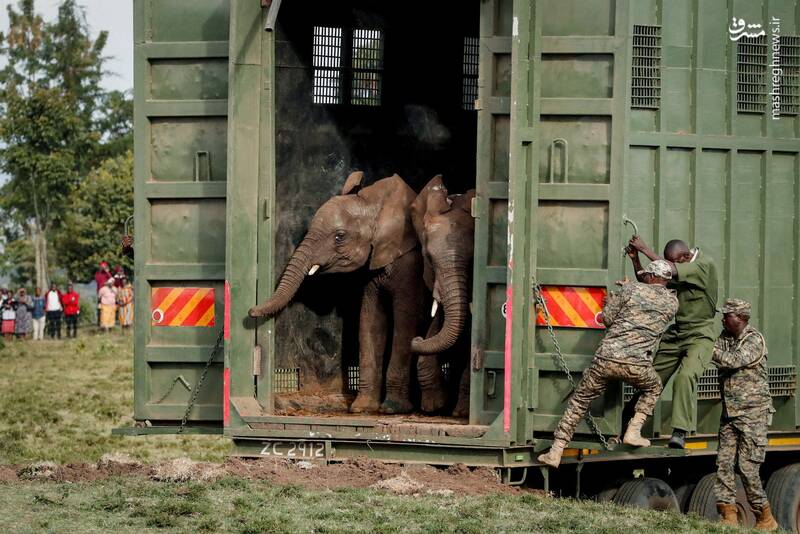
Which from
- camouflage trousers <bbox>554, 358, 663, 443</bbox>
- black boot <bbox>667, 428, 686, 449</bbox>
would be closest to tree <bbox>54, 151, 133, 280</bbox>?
black boot <bbox>667, 428, 686, 449</bbox>

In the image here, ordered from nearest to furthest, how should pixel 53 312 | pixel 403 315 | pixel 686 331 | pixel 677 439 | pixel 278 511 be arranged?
pixel 278 511 → pixel 677 439 → pixel 686 331 → pixel 403 315 → pixel 53 312

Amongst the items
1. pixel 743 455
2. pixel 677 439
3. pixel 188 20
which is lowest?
pixel 743 455

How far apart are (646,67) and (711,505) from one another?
3430 millimetres

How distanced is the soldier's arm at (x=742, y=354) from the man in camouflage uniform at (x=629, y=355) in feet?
1.99

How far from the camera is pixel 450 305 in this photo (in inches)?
486

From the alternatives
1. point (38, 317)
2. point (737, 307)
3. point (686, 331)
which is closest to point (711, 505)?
point (686, 331)

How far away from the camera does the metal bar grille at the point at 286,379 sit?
13.6 m

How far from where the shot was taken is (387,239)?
1358cm

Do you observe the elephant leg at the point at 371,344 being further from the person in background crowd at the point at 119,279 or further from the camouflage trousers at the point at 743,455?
the person in background crowd at the point at 119,279

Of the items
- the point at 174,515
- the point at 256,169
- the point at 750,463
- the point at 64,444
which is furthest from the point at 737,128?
the point at 64,444

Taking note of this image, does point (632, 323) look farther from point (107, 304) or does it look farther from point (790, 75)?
point (107, 304)

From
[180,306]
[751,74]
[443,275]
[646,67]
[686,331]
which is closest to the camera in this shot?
[686,331]

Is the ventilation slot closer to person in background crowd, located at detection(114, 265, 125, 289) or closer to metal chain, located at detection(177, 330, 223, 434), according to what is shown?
metal chain, located at detection(177, 330, 223, 434)

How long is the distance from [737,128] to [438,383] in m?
3.34
